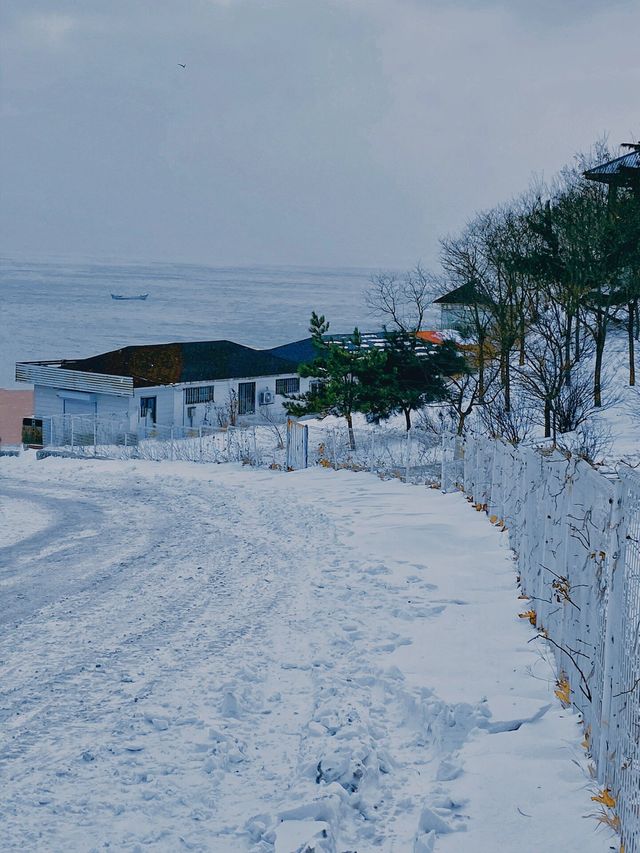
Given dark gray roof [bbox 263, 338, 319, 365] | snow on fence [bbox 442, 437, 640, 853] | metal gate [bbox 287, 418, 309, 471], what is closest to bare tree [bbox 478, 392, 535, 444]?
metal gate [bbox 287, 418, 309, 471]

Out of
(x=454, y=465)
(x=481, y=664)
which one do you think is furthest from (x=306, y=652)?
(x=454, y=465)

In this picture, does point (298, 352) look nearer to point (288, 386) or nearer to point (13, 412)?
point (288, 386)

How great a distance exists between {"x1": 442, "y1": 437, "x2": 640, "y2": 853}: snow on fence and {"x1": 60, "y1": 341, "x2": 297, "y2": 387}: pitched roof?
3640 centimetres

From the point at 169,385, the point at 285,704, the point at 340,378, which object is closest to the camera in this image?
the point at 285,704

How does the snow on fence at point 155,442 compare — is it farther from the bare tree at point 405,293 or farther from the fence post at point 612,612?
the fence post at point 612,612

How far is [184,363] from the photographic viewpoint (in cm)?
4719

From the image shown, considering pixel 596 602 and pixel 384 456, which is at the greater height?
pixel 596 602

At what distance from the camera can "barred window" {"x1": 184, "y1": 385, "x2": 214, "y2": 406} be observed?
45.2 meters

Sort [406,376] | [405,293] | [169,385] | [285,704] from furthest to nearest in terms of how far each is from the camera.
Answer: [405,293] < [169,385] < [406,376] < [285,704]

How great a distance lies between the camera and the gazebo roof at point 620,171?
4497 cm

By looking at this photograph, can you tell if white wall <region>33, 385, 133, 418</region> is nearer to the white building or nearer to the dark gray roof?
the white building

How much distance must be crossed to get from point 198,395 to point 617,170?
23.3m

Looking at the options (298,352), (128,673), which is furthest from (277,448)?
(298,352)

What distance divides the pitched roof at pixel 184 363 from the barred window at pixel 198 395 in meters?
Answer: 0.47
